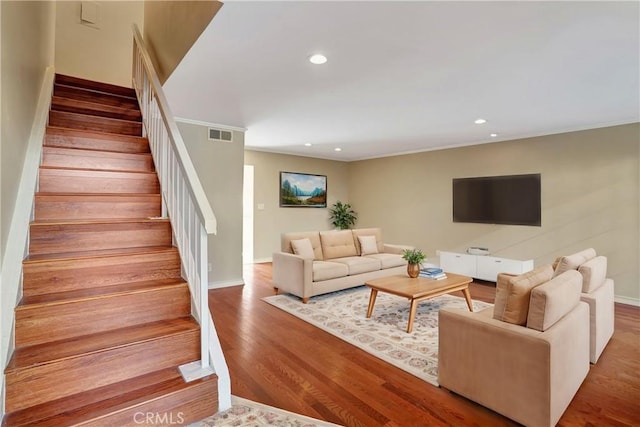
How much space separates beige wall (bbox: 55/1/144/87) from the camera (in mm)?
4301

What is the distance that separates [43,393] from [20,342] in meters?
0.34

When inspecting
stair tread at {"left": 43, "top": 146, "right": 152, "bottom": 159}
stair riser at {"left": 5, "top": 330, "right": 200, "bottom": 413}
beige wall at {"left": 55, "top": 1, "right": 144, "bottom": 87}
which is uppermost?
beige wall at {"left": 55, "top": 1, "right": 144, "bottom": 87}

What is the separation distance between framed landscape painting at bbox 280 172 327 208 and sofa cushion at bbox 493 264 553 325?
217 inches

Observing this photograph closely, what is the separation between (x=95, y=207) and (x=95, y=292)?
0.81 m

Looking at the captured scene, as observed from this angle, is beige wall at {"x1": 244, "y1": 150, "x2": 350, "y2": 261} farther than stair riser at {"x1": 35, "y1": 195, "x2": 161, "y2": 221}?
Yes

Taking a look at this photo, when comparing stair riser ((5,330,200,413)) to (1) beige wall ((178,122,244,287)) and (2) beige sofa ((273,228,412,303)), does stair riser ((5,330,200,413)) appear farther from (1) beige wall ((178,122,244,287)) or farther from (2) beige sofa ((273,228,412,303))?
(1) beige wall ((178,122,244,287))

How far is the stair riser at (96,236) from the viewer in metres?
2.12

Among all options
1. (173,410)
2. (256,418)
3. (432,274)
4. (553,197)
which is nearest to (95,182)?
(173,410)

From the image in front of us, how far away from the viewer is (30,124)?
2.35m

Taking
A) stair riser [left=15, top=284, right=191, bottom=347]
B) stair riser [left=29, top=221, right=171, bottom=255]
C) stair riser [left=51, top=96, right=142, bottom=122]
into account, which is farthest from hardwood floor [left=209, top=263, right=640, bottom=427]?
stair riser [left=51, top=96, right=142, bottom=122]

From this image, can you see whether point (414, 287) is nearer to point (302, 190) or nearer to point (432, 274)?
point (432, 274)

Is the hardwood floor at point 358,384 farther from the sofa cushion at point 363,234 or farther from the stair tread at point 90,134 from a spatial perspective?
the sofa cushion at point 363,234

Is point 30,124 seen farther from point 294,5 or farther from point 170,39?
point 294,5

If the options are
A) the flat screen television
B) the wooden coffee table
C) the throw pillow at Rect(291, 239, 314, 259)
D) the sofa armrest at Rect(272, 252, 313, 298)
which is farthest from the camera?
the flat screen television
